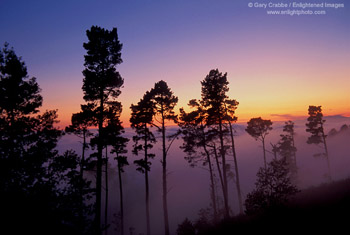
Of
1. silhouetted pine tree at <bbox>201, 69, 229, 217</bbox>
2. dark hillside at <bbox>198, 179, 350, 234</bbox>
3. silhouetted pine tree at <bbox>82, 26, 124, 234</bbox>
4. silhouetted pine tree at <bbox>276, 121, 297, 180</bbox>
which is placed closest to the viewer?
dark hillside at <bbox>198, 179, 350, 234</bbox>

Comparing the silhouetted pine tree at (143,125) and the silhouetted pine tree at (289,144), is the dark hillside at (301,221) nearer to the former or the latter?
the silhouetted pine tree at (143,125)

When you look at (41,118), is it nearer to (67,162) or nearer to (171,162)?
(67,162)

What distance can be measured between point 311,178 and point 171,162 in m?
109

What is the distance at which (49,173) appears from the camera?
9234mm

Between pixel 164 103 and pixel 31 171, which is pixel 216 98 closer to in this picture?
pixel 164 103

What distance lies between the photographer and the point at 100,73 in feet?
43.2

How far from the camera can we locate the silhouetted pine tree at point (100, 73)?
12.9 metres

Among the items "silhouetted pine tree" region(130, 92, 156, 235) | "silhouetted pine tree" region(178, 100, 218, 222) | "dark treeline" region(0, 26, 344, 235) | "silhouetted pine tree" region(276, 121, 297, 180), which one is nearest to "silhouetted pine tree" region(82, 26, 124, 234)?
"dark treeline" region(0, 26, 344, 235)

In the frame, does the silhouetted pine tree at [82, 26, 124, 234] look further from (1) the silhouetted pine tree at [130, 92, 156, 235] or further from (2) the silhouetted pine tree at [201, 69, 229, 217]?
(2) the silhouetted pine tree at [201, 69, 229, 217]

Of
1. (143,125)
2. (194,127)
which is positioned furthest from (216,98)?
(143,125)

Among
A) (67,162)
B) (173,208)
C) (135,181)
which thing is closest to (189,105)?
(67,162)

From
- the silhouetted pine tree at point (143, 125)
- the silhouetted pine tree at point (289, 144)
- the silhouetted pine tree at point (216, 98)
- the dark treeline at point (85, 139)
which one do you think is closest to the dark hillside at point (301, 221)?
the dark treeline at point (85, 139)

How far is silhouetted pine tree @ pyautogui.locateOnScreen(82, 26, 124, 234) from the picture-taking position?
1286 cm

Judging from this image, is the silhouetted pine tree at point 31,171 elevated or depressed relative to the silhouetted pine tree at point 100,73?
depressed
